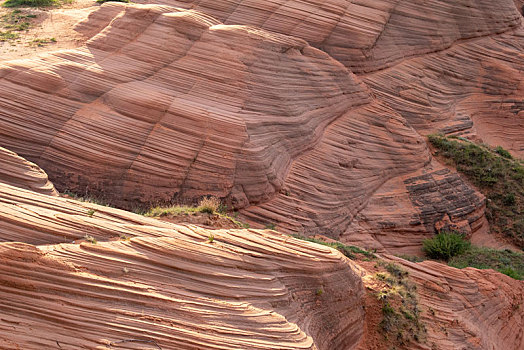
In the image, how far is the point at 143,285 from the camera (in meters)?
7.02

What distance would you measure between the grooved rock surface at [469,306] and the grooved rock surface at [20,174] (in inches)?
328

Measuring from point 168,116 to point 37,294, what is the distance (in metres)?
8.63

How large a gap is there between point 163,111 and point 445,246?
31.4ft

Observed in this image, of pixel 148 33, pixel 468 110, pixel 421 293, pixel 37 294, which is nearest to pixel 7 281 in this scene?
pixel 37 294

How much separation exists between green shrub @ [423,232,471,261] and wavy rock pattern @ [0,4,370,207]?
4.97m

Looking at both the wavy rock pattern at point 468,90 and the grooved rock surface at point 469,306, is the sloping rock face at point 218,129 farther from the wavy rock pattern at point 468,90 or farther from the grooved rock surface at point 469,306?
the grooved rock surface at point 469,306

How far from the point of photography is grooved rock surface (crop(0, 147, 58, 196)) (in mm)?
10250

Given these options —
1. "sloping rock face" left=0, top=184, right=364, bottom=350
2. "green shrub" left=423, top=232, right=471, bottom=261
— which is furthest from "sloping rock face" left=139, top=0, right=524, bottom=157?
"sloping rock face" left=0, top=184, right=364, bottom=350

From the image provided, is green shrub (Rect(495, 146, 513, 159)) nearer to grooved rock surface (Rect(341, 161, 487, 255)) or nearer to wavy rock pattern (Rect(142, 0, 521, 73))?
grooved rock surface (Rect(341, 161, 487, 255))

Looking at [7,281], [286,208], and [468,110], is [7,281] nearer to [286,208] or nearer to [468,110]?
[286,208]

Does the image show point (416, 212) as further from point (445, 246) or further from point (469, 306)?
point (469, 306)

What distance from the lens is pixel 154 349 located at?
6383 mm

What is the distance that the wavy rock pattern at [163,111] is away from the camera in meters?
13.6

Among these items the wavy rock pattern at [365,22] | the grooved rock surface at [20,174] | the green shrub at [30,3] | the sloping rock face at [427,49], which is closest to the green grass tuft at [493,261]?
the sloping rock face at [427,49]
